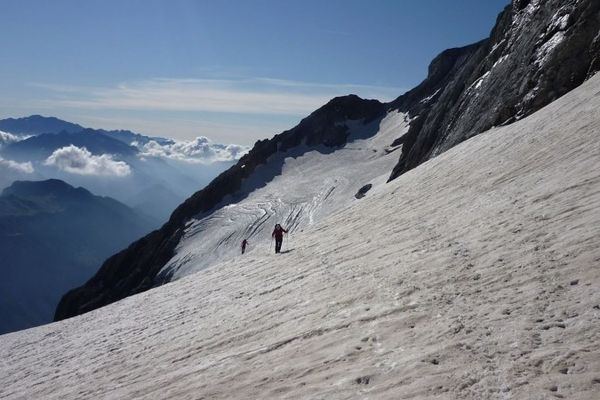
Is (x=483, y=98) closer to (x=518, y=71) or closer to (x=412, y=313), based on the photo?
(x=518, y=71)

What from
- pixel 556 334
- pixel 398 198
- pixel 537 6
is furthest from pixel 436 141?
pixel 556 334

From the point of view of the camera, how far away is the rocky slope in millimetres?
27891

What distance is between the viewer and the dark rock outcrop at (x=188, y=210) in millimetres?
69562

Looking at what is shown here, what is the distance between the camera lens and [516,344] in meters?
7.22

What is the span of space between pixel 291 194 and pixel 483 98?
35719 millimetres

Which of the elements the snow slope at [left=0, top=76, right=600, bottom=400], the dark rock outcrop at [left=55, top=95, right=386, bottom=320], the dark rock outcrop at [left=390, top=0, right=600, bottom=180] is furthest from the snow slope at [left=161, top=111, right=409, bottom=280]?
the snow slope at [left=0, top=76, right=600, bottom=400]

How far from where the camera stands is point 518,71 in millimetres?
31859

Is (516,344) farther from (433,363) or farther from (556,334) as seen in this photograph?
→ (433,363)

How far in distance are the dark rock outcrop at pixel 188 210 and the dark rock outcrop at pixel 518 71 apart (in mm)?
34509

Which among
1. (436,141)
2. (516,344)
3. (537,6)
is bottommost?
(516,344)

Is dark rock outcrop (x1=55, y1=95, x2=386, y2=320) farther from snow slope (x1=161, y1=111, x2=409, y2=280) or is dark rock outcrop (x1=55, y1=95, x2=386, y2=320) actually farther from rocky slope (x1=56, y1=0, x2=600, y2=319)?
snow slope (x1=161, y1=111, x2=409, y2=280)

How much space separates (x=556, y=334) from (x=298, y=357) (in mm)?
4570

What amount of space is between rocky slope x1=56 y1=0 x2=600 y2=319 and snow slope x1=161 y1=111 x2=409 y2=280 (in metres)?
2.45

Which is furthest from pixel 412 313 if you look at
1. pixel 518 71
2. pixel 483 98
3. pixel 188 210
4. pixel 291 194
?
pixel 188 210
